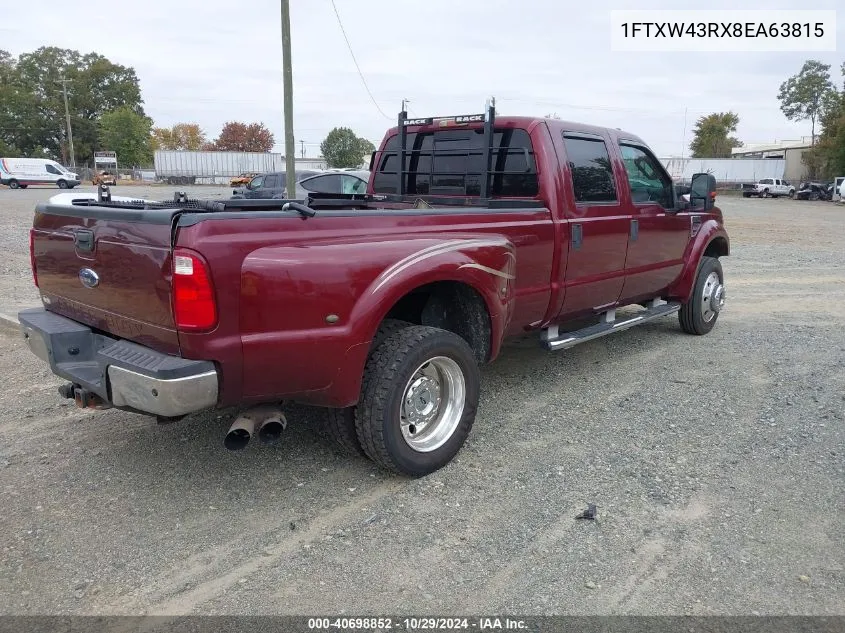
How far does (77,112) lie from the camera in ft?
270

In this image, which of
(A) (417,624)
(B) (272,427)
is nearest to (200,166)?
(B) (272,427)

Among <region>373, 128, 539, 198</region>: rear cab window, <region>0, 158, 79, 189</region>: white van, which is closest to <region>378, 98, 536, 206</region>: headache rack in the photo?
<region>373, 128, 539, 198</region>: rear cab window

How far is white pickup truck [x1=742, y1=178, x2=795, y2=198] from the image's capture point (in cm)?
5084

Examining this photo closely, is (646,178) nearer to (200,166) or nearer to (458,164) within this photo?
(458,164)

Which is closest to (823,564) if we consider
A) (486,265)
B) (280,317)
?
(486,265)

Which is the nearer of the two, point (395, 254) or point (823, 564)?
point (823, 564)

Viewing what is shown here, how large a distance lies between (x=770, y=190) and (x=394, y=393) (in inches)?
2169

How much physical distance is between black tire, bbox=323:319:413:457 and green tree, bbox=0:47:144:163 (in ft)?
286

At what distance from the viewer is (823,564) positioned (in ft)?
9.62

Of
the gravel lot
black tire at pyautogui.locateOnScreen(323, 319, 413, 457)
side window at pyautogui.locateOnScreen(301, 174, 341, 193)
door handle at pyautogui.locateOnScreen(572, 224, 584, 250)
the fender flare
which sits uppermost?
side window at pyautogui.locateOnScreen(301, 174, 341, 193)

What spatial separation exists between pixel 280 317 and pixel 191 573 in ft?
3.71

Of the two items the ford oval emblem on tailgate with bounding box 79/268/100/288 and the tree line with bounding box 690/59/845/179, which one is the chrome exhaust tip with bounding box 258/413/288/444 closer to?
the ford oval emblem on tailgate with bounding box 79/268/100/288

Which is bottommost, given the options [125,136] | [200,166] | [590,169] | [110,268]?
[110,268]

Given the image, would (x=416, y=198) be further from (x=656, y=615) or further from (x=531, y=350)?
(x=656, y=615)
